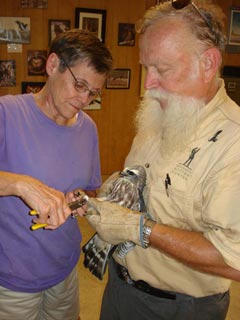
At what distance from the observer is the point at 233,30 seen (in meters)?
4.02

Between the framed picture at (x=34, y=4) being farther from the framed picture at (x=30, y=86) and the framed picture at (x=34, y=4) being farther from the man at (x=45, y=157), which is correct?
the man at (x=45, y=157)

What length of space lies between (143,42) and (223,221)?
0.58m

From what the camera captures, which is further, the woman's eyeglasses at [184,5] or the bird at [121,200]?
the bird at [121,200]

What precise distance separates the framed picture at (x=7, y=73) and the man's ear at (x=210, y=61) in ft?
9.24

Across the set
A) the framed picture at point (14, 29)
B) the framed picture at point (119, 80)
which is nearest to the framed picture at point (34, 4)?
the framed picture at point (14, 29)

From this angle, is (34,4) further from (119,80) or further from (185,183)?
(185,183)

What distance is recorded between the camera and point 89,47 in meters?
1.19

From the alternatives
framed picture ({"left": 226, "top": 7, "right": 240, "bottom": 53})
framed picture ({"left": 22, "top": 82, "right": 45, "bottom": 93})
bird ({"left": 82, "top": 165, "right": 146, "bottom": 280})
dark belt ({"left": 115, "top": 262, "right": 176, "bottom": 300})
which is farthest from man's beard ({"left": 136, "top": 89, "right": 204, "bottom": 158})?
framed picture ({"left": 226, "top": 7, "right": 240, "bottom": 53})

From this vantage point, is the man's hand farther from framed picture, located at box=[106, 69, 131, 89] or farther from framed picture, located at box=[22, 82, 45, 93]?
framed picture, located at box=[106, 69, 131, 89]

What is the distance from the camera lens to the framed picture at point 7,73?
10.9 feet

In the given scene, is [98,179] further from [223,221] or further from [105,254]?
[223,221]

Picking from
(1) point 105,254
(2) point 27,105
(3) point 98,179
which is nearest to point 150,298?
(1) point 105,254

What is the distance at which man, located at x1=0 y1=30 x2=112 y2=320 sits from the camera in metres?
1.17

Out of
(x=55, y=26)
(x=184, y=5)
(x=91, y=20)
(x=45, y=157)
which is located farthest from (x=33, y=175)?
(x=91, y=20)
